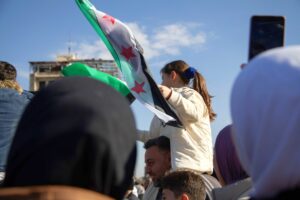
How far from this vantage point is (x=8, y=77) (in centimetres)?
391

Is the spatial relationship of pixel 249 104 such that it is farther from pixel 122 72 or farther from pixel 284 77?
pixel 122 72

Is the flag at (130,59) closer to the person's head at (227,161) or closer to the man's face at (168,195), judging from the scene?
the man's face at (168,195)

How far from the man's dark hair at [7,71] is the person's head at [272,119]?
2.90m

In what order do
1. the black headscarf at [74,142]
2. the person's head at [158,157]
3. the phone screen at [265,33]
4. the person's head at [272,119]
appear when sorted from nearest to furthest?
the black headscarf at [74,142] → the person's head at [272,119] → the phone screen at [265,33] → the person's head at [158,157]

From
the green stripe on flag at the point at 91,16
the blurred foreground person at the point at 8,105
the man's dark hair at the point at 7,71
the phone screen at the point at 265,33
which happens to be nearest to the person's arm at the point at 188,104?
the green stripe on flag at the point at 91,16

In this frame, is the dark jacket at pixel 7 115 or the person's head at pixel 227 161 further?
the dark jacket at pixel 7 115

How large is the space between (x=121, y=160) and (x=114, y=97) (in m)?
0.18

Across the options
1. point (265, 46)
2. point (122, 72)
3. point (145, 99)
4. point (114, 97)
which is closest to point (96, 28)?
point (122, 72)

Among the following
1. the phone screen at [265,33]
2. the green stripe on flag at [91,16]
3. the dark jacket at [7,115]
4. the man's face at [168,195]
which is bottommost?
the man's face at [168,195]

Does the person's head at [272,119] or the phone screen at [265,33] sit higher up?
the phone screen at [265,33]

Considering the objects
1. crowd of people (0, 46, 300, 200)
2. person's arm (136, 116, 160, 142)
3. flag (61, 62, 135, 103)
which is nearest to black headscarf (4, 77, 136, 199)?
crowd of people (0, 46, 300, 200)

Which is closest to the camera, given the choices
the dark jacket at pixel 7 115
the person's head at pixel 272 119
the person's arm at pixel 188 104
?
the person's head at pixel 272 119

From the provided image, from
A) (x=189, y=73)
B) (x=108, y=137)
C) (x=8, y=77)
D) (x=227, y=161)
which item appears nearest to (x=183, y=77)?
(x=189, y=73)

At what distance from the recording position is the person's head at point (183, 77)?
435cm
